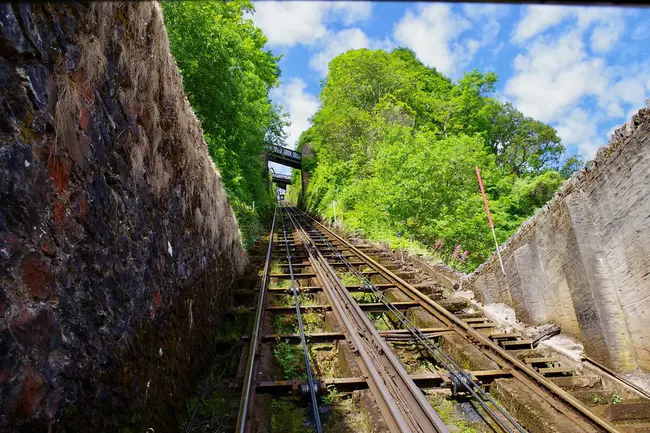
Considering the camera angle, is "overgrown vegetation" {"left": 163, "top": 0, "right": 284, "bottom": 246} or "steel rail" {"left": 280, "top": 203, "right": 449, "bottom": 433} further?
"overgrown vegetation" {"left": 163, "top": 0, "right": 284, "bottom": 246}

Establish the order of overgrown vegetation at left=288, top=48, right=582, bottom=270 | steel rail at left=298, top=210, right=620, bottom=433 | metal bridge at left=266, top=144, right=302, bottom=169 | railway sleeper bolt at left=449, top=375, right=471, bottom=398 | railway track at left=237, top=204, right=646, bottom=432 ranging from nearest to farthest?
steel rail at left=298, top=210, right=620, bottom=433
railway track at left=237, top=204, right=646, bottom=432
railway sleeper bolt at left=449, top=375, right=471, bottom=398
overgrown vegetation at left=288, top=48, right=582, bottom=270
metal bridge at left=266, top=144, right=302, bottom=169

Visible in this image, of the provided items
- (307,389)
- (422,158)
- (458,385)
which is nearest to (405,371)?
(458,385)

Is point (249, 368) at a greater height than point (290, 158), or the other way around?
point (290, 158)

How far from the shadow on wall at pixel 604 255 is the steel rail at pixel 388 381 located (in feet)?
8.27

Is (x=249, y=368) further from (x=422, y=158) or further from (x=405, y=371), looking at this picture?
(x=422, y=158)

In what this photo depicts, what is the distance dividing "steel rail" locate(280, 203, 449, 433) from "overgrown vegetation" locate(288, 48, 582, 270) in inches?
240

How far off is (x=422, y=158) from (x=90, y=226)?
41.3ft

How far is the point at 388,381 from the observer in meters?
3.99

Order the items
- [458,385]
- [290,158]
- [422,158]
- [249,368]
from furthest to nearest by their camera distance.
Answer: [290,158], [422,158], [249,368], [458,385]

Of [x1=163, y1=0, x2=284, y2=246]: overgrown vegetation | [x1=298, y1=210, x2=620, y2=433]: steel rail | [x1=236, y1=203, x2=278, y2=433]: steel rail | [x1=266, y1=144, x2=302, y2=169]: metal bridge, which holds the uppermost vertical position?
[x1=266, y1=144, x2=302, y2=169]: metal bridge

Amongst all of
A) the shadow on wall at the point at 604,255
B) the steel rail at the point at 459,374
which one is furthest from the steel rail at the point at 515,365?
the shadow on wall at the point at 604,255

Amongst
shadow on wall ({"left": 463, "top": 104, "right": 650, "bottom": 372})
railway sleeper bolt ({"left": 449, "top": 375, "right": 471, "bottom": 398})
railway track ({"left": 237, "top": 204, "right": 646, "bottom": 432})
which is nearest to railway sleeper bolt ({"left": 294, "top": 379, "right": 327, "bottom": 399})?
railway track ({"left": 237, "top": 204, "right": 646, "bottom": 432})

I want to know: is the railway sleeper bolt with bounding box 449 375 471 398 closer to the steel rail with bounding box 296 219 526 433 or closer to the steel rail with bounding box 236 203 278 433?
the steel rail with bounding box 296 219 526 433

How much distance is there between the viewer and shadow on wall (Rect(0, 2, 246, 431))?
5.67ft
